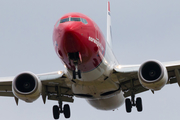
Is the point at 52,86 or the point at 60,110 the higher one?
the point at 52,86

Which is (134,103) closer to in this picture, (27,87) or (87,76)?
(87,76)

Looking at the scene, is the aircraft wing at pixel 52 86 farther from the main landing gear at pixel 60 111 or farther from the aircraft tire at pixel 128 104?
the aircraft tire at pixel 128 104

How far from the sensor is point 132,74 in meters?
23.5

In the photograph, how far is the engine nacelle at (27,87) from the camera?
73.2 ft

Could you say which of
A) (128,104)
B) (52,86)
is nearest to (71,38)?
(52,86)

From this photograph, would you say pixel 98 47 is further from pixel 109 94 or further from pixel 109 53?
pixel 109 94

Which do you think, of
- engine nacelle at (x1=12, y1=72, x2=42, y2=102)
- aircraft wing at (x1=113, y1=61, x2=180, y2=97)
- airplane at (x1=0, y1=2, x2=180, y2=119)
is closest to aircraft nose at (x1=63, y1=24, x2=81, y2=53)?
airplane at (x1=0, y1=2, x2=180, y2=119)

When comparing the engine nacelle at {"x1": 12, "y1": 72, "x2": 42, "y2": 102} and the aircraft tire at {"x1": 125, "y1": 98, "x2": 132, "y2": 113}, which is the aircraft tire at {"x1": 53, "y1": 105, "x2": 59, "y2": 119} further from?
the engine nacelle at {"x1": 12, "y1": 72, "x2": 42, "y2": 102}

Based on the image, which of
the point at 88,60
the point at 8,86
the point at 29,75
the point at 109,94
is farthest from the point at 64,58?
the point at 8,86

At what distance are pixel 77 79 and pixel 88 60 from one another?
83.5 inches

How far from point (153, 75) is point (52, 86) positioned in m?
7.58

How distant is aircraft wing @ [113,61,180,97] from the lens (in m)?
23.0

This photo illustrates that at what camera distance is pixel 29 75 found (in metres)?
22.3

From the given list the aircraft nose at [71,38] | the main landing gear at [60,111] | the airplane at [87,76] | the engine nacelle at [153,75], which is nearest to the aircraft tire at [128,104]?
the airplane at [87,76]
